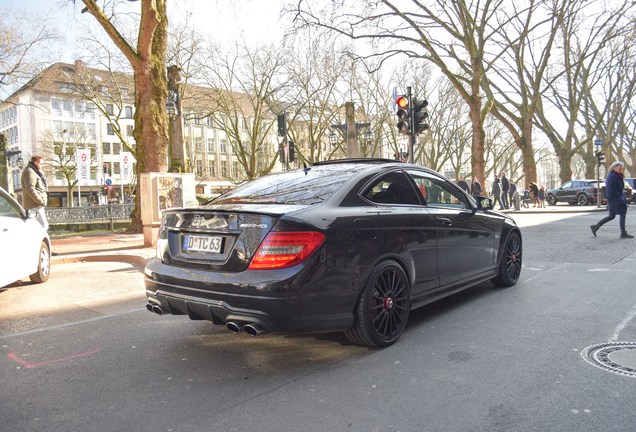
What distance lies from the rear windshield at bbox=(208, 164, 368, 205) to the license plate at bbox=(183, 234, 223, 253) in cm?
47

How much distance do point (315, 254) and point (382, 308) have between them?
35.6 inches

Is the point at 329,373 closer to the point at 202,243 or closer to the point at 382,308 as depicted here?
the point at 382,308

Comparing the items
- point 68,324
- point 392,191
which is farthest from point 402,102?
point 68,324

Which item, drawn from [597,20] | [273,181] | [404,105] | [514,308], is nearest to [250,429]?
[273,181]

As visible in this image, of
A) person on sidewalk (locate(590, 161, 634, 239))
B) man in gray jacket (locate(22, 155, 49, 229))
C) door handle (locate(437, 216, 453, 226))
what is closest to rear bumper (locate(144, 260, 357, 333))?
door handle (locate(437, 216, 453, 226))

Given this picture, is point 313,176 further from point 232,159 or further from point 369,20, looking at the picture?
point 232,159

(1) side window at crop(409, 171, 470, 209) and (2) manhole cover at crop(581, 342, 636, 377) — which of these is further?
(1) side window at crop(409, 171, 470, 209)

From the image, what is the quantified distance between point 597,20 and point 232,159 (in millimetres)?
63157

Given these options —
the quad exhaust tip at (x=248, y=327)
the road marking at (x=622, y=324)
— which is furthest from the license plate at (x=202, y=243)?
the road marking at (x=622, y=324)

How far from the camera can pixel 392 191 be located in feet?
15.0

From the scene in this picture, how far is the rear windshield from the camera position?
404 centimetres

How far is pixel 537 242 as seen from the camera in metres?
11.2

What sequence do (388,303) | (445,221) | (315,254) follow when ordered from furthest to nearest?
(445,221), (388,303), (315,254)

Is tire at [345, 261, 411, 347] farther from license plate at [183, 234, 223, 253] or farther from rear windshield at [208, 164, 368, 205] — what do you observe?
license plate at [183, 234, 223, 253]
